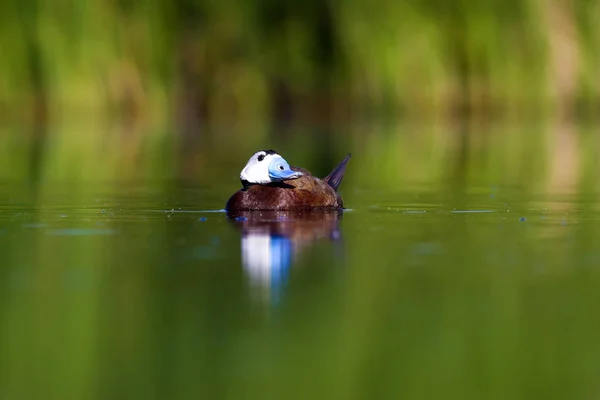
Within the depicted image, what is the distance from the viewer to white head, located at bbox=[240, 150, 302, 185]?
838cm

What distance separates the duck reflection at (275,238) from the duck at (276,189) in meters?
0.06

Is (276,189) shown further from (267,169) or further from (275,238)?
(275,238)

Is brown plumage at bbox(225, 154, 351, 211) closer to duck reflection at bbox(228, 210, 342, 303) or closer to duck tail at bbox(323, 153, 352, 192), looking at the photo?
duck reflection at bbox(228, 210, 342, 303)

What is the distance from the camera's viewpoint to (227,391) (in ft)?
11.6

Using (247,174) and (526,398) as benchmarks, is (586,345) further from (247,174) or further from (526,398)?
(247,174)

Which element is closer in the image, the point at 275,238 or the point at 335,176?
the point at 275,238

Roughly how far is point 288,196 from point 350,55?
1481cm

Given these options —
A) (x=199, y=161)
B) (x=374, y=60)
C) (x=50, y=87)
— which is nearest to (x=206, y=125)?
(x=374, y=60)

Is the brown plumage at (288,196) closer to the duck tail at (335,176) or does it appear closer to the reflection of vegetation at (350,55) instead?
the duck tail at (335,176)

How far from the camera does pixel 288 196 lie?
334 inches

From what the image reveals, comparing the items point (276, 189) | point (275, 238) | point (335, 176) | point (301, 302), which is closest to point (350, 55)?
point (335, 176)

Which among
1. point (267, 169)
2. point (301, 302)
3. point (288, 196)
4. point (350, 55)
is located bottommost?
point (301, 302)

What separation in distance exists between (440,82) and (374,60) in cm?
122

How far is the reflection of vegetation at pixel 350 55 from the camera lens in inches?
845
